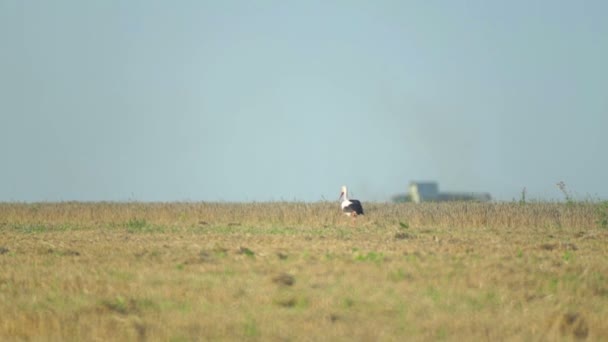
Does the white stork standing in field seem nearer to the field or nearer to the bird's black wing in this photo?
the bird's black wing

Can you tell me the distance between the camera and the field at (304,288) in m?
11.0

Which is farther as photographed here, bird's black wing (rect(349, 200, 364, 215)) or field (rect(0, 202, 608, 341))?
bird's black wing (rect(349, 200, 364, 215))

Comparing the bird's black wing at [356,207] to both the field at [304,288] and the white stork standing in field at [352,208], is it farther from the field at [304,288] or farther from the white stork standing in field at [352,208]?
the field at [304,288]

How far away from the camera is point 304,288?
13.5m

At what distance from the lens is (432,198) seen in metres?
43.9

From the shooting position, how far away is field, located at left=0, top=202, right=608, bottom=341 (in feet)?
36.1

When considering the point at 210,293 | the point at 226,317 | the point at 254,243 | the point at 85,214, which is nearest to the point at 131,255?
the point at 254,243

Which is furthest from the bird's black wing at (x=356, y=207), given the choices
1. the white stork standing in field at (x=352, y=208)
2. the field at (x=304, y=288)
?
the field at (x=304, y=288)

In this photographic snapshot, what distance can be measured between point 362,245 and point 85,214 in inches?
827

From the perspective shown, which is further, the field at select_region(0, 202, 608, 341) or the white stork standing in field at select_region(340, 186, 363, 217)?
the white stork standing in field at select_region(340, 186, 363, 217)

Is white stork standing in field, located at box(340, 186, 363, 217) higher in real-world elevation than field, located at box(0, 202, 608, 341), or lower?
higher

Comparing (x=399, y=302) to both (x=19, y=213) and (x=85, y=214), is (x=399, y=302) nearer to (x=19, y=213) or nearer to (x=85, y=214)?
(x=85, y=214)

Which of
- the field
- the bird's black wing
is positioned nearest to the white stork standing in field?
the bird's black wing

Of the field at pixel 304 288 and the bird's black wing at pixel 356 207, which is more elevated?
the bird's black wing at pixel 356 207
